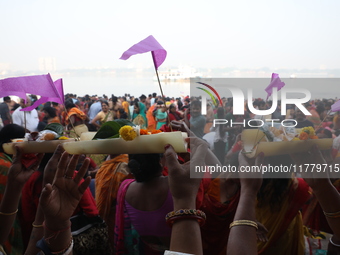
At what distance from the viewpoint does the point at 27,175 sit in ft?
6.75

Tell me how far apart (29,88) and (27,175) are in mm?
515

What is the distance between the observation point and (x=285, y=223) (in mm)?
2367

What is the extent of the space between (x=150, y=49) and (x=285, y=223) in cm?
150

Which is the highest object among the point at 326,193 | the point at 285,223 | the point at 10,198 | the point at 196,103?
the point at 326,193

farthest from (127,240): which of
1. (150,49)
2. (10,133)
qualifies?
(10,133)

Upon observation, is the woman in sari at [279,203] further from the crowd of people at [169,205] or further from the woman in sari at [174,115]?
the woman in sari at [174,115]


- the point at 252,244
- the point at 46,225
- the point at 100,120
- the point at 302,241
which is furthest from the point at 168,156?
the point at 100,120

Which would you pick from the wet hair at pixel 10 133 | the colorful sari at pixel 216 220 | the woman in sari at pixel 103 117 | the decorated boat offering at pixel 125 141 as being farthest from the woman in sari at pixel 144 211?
the woman in sari at pixel 103 117

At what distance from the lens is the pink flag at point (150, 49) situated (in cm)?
176

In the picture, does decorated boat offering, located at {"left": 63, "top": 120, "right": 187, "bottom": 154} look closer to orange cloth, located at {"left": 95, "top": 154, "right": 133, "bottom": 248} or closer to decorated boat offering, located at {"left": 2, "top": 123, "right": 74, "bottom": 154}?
decorated boat offering, located at {"left": 2, "top": 123, "right": 74, "bottom": 154}

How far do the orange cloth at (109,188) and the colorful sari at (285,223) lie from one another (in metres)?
1.18

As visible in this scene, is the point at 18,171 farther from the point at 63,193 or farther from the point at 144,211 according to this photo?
the point at 144,211

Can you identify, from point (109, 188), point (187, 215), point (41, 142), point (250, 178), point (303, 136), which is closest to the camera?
point (187, 215)

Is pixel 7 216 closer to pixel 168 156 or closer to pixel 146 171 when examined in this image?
pixel 146 171
